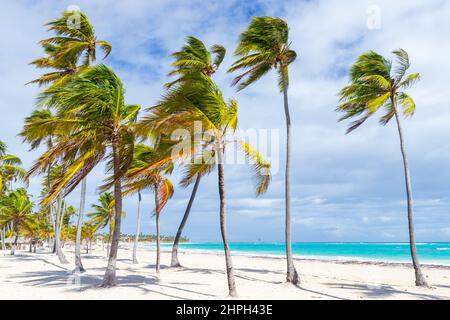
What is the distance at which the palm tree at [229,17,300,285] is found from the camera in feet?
47.5

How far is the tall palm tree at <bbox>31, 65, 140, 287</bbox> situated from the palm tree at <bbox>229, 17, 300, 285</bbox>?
4.92 m

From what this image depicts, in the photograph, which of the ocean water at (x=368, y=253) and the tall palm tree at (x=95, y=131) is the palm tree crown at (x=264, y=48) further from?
the ocean water at (x=368, y=253)

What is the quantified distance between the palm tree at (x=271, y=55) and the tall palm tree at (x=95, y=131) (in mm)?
4924

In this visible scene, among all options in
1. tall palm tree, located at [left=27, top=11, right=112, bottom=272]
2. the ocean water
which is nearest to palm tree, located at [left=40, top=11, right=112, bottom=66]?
tall palm tree, located at [left=27, top=11, right=112, bottom=272]

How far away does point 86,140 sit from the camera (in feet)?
39.7

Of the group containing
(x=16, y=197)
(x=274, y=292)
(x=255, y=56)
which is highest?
(x=255, y=56)

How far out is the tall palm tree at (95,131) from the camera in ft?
37.9

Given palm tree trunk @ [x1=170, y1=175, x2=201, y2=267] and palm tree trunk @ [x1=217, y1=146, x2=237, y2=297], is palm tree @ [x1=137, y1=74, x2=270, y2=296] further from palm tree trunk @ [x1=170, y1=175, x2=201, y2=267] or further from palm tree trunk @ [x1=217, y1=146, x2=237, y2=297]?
palm tree trunk @ [x1=170, y1=175, x2=201, y2=267]

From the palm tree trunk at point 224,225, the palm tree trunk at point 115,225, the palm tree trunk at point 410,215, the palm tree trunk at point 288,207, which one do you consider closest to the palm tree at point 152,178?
the palm tree trunk at point 115,225

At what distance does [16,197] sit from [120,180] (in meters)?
32.9

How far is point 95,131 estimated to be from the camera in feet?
40.0
